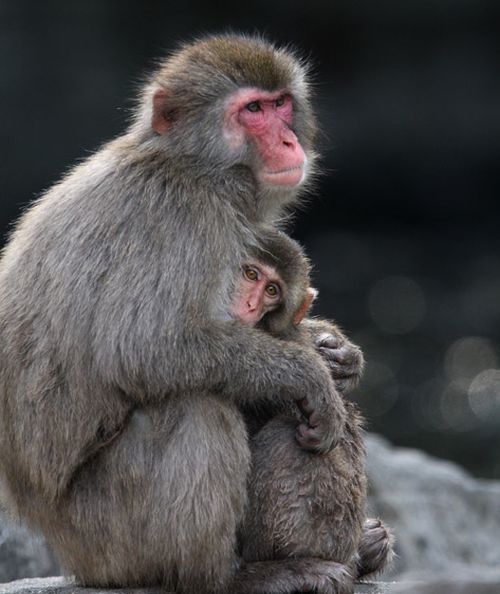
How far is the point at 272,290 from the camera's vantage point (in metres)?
6.29

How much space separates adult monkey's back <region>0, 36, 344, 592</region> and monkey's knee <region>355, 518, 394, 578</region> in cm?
72

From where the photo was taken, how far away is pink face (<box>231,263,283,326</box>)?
243 inches

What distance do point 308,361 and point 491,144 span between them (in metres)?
14.0

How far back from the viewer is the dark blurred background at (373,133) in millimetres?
17406

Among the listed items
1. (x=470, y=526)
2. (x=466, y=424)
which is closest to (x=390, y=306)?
(x=466, y=424)

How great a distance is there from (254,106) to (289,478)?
1.71 meters

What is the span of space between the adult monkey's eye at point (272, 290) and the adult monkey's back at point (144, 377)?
0.60 ft

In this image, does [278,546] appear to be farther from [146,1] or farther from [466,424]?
[146,1]

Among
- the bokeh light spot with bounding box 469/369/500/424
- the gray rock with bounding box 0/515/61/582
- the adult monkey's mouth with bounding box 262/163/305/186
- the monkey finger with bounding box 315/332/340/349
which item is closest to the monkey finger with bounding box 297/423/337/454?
the monkey finger with bounding box 315/332/340/349

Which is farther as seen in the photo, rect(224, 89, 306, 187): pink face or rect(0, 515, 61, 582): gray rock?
rect(0, 515, 61, 582): gray rock

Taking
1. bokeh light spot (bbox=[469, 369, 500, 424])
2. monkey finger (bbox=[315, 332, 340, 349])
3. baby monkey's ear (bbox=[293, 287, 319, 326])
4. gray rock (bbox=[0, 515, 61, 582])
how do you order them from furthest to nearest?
bokeh light spot (bbox=[469, 369, 500, 424]) < gray rock (bbox=[0, 515, 61, 582]) < monkey finger (bbox=[315, 332, 340, 349]) < baby monkey's ear (bbox=[293, 287, 319, 326])

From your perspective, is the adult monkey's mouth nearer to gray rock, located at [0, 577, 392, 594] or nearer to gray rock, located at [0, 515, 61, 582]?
gray rock, located at [0, 577, 392, 594]

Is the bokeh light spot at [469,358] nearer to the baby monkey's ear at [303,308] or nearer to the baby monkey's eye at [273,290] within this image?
the baby monkey's ear at [303,308]

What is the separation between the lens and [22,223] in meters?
6.62
